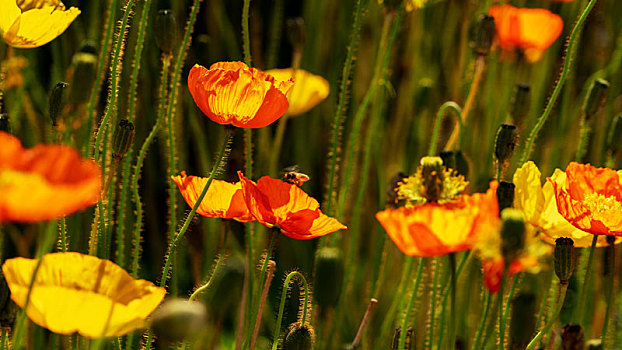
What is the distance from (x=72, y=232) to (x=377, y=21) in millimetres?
830

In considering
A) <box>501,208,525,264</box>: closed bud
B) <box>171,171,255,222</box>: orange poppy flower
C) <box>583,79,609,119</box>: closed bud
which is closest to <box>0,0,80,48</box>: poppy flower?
<box>171,171,255,222</box>: orange poppy flower

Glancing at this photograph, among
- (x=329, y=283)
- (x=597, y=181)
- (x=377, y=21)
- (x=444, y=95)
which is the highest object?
(x=377, y=21)

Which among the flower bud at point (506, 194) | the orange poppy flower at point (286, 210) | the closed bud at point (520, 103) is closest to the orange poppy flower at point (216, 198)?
the orange poppy flower at point (286, 210)

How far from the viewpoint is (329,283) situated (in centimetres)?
82

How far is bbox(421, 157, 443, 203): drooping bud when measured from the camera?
666 millimetres

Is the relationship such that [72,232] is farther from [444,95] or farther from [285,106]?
[444,95]

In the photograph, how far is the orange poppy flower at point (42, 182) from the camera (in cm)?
45

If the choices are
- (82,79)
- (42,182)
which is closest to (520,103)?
(82,79)

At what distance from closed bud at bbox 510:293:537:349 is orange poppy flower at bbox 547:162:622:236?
0.13m

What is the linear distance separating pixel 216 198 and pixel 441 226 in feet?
0.84

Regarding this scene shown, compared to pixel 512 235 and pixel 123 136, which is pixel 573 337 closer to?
pixel 512 235

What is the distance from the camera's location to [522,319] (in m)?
0.83

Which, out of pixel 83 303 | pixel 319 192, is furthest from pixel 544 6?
pixel 83 303

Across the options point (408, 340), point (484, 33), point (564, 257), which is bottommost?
point (408, 340)
